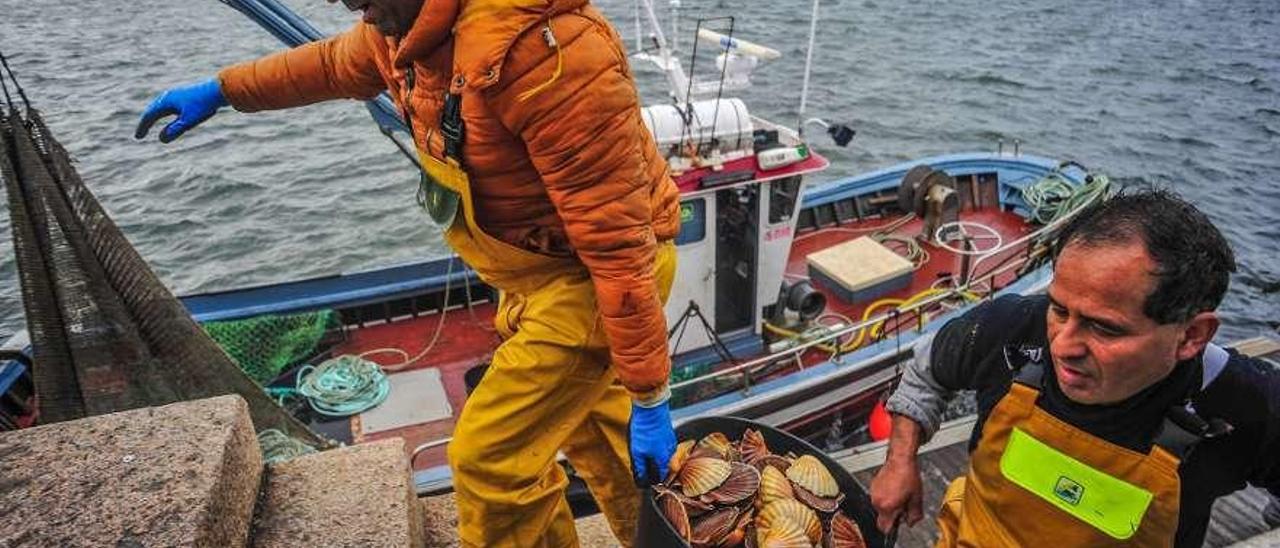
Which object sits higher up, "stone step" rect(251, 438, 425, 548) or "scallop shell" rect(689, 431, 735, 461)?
"stone step" rect(251, 438, 425, 548)

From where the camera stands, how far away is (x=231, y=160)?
13414 millimetres

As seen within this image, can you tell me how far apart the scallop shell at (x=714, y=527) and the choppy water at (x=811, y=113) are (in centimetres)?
849

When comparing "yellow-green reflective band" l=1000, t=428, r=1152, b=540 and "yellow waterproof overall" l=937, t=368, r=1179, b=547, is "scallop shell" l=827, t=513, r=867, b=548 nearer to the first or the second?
"yellow waterproof overall" l=937, t=368, r=1179, b=547

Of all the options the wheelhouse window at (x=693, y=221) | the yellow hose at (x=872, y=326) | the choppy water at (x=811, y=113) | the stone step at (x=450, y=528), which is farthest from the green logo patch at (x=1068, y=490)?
the choppy water at (x=811, y=113)


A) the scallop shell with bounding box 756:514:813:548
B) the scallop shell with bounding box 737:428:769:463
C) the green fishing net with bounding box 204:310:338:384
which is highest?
the scallop shell with bounding box 756:514:813:548

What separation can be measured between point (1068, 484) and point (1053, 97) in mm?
18274

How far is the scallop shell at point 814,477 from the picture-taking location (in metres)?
2.79

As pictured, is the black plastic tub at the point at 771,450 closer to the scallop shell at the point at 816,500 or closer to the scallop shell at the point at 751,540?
the scallop shell at the point at 816,500

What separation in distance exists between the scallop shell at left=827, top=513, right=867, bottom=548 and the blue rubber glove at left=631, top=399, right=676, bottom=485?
552 mm

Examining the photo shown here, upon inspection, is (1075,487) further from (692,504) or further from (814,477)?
(692,504)

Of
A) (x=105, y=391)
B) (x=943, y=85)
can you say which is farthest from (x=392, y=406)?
(x=943, y=85)

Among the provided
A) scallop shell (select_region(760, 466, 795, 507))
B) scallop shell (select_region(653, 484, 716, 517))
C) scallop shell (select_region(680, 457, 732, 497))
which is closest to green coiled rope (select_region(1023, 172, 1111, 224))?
scallop shell (select_region(760, 466, 795, 507))

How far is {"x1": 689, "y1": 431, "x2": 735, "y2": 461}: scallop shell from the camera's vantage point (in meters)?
2.90

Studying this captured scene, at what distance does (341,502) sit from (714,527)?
A: 1149 millimetres
